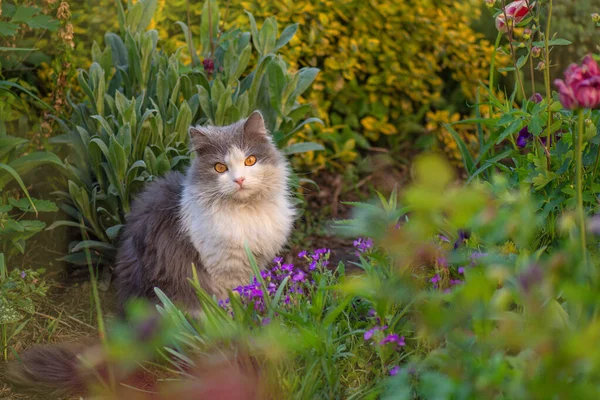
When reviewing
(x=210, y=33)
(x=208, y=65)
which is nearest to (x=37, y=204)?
(x=208, y=65)

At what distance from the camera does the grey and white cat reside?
3252 mm

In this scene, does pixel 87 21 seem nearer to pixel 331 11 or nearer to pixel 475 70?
pixel 331 11

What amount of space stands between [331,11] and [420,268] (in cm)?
297

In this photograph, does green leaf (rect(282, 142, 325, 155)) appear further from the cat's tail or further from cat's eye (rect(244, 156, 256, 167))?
the cat's tail

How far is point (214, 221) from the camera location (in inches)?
128

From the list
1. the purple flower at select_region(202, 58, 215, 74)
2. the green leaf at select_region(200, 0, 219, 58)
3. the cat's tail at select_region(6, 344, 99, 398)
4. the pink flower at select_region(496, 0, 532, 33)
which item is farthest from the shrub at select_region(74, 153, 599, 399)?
the green leaf at select_region(200, 0, 219, 58)

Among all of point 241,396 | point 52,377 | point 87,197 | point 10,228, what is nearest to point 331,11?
point 87,197

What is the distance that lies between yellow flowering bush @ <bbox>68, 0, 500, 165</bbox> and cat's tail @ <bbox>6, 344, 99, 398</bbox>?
2.53m

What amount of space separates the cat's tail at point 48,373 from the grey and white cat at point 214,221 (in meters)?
0.53

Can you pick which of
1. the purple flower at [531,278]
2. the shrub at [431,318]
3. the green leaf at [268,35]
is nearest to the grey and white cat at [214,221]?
the shrub at [431,318]

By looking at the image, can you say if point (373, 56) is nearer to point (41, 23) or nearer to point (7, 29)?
point (41, 23)

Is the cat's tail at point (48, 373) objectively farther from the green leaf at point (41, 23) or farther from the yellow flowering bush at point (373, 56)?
the yellow flowering bush at point (373, 56)

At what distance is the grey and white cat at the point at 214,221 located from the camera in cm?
325

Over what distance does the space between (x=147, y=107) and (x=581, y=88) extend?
9.14 ft
